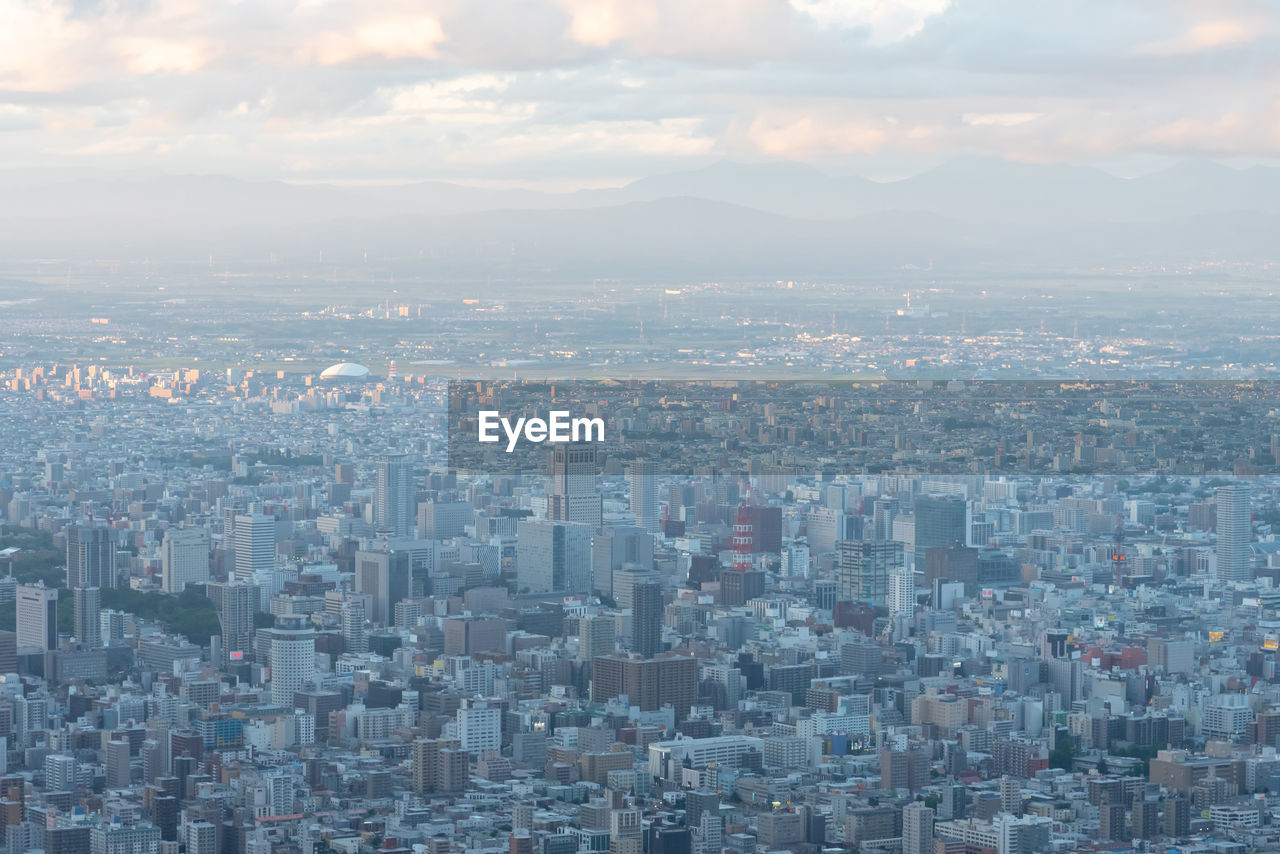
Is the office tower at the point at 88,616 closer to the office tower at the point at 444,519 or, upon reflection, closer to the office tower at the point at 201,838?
the office tower at the point at 444,519

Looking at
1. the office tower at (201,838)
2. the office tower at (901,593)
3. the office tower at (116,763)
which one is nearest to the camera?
the office tower at (201,838)

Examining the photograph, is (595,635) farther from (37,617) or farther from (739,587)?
(37,617)

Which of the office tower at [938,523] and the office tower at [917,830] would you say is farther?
the office tower at [938,523]

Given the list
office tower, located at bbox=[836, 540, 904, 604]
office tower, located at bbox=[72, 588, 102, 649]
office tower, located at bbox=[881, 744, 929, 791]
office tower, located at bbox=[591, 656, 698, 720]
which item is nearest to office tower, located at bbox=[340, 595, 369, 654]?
office tower, located at bbox=[72, 588, 102, 649]

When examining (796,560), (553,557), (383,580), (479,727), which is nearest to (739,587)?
(796,560)

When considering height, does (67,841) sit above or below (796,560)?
below

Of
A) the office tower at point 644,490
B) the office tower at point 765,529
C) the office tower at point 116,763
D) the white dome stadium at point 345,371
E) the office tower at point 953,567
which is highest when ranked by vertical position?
the white dome stadium at point 345,371

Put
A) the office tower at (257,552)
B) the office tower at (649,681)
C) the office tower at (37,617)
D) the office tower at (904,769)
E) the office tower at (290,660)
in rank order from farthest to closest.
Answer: the office tower at (257,552) < the office tower at (37,617) < the office tower at (290,660) < the office tower at (649,681) < the office tower at (904,769)

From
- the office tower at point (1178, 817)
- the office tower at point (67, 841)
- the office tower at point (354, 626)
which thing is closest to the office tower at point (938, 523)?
the office tower at point (354, 626)
